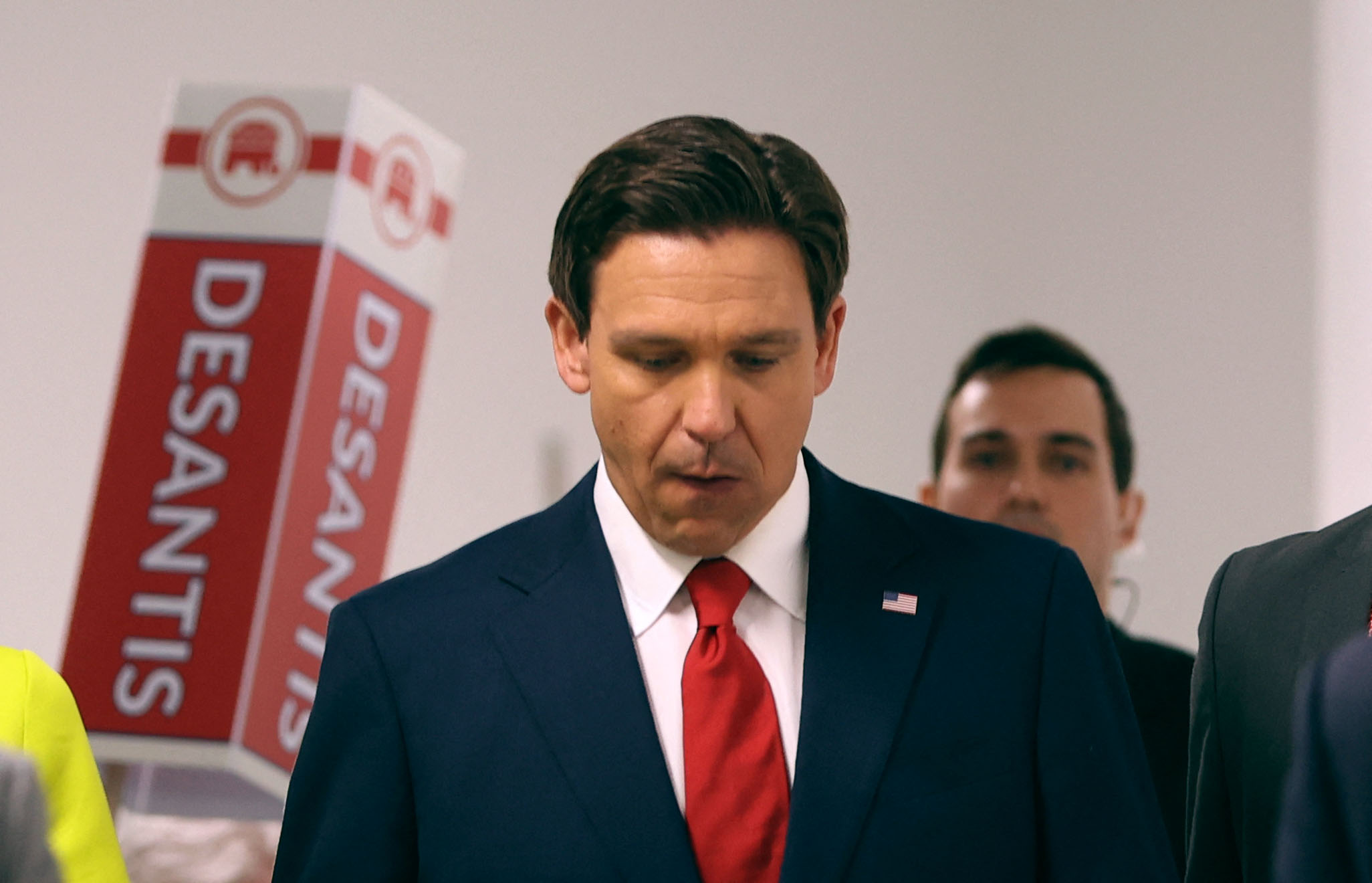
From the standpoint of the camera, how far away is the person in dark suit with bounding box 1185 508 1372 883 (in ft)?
3.89

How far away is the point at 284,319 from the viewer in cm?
224

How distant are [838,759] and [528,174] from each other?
2.30m

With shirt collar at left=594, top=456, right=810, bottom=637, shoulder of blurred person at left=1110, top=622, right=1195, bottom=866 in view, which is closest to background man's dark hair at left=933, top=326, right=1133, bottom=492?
shoulder of blurred person at left=1110, top=622, right=1195, bottom=866

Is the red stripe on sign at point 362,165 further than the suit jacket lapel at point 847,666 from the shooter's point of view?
Yes

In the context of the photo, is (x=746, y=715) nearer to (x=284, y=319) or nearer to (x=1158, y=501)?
(x=284, y=319)

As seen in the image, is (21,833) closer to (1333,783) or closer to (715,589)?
(715,589)

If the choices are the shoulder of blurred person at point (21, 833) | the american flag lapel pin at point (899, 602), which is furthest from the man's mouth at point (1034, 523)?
the shoulder of blurred person at point (21, 833)

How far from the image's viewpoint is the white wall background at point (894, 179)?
306cm

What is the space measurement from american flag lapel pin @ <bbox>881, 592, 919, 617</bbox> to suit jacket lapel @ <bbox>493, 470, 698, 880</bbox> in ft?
0.67

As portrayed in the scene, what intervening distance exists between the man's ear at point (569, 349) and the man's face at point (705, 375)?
0.06m

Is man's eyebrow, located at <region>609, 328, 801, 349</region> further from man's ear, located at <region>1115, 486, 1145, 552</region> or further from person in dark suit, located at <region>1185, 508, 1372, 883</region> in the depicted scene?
man's ear, located at <region>1115, 486, 1145, 552</region>

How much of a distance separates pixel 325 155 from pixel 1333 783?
65.5 inches

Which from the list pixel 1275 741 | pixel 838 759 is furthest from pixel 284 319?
pixel 1275 741

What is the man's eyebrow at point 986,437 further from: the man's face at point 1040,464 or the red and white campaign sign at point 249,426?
the red and white campaign sign at point 249,426
